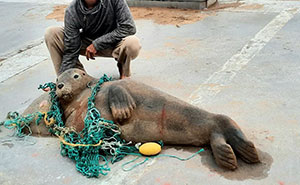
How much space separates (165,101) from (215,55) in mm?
2133

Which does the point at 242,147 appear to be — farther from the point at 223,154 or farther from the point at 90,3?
the point at 90,3

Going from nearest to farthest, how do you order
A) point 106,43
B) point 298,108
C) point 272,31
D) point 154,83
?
point 298,108 → point 106,43 → point 154,83 → point 272,31

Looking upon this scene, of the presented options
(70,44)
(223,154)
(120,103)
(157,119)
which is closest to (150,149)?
(157,119)

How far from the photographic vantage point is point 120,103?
8.64ft

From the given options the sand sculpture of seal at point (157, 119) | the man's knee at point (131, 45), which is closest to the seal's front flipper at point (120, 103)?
the sand sculpture of seal at point (157, 119)

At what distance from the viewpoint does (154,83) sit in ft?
12.9

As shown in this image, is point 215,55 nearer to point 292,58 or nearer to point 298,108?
point 292,58

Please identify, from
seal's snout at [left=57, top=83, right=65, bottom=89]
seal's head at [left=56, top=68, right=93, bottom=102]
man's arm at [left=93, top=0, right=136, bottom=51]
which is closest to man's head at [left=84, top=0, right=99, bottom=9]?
man's arm at [left=93, top=0, right=136, bottom=51]

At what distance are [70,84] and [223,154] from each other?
54.5 inches

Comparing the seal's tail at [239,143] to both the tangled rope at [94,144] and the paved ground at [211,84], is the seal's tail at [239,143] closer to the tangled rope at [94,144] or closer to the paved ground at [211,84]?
the paved ground at [211,84]

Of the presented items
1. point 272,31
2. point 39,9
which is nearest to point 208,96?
point 272,31

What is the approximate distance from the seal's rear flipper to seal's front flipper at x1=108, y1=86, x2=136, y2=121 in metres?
0.77

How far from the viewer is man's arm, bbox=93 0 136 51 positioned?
3582 millimetres

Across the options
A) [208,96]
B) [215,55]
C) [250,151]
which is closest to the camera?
[250,151]
